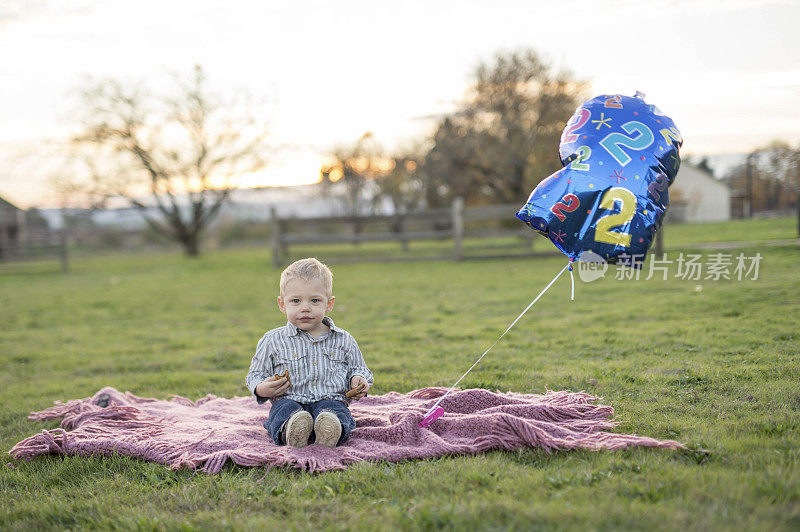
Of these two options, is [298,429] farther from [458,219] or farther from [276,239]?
[276,239]

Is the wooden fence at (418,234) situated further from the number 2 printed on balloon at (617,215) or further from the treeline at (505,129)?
the number 2 printed on balloon at (617,215)

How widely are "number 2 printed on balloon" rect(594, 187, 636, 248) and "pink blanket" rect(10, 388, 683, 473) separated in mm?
1013

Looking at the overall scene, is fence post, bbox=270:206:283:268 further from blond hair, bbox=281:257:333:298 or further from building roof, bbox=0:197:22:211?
building roof, bbox=0:197:22:211

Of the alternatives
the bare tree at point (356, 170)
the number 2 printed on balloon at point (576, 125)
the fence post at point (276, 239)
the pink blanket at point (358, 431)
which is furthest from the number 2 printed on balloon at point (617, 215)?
the bare tree at point (356, 170)

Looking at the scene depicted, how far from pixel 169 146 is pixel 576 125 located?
75.8 feet

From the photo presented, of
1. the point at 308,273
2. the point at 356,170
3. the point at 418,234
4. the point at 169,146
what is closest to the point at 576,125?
the point at 308,273

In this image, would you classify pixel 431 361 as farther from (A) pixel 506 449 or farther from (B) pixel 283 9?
(B) pixel 283 9

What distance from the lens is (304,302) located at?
11.3 feet

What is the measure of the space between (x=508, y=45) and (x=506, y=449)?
24.1m

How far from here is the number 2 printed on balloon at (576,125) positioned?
12.1 feet

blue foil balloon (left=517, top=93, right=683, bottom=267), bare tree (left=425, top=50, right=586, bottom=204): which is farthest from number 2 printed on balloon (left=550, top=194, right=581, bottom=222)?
bare tree (left=425, top=50, right=586, bottom=204)

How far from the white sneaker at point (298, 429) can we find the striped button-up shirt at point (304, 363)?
0.91 feet

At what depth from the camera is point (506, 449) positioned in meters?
3.00

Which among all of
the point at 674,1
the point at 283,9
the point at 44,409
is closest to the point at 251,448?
the point at 44,409
